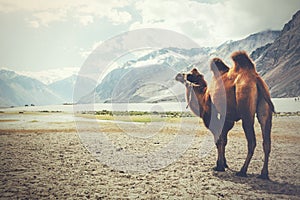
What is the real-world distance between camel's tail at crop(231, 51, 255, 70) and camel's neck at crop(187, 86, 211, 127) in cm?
95

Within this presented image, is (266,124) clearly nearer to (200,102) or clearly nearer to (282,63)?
(200,102)

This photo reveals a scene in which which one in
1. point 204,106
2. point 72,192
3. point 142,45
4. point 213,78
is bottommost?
point 72,192

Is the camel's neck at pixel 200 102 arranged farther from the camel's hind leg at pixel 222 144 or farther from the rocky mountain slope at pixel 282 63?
the rocky mountain slope at pixel 282 63

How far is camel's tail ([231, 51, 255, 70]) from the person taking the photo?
6.45m

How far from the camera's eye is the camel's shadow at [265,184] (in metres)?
5.80

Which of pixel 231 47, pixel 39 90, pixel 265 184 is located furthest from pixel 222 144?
pixel 39 90

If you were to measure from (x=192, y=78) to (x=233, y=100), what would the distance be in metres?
1.22

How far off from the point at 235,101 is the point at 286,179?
2.01m

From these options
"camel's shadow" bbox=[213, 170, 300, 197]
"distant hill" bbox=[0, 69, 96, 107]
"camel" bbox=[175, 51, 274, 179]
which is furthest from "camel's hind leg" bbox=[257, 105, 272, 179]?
"distant hill" bbox=[0, 69, 96, 107]

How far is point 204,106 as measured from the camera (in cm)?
708

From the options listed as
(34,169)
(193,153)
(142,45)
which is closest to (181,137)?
(193,153)

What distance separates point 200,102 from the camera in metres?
7.17

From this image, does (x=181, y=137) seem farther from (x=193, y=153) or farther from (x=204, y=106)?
(x=204, y=106)

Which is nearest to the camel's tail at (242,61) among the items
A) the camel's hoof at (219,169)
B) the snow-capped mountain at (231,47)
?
the snow-capped mountain at (231,47)
